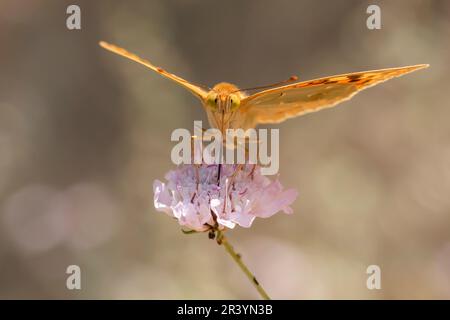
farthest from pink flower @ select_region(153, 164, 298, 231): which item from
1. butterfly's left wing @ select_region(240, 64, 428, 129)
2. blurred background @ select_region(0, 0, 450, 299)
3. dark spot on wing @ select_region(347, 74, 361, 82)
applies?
blurred background @ select_region(0, 0, 450, 299)

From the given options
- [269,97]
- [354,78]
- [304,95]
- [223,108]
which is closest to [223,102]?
[223,108]

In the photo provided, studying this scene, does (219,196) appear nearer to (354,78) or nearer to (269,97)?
(269,97)

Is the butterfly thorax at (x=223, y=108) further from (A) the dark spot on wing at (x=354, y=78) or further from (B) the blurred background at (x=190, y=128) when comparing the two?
(B) the blurred background at (x=190, y=128)

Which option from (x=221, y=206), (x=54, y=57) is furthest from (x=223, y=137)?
(x=54, y=57)

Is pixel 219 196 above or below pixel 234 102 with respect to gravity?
below

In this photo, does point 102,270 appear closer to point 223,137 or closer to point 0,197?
point 0,197
